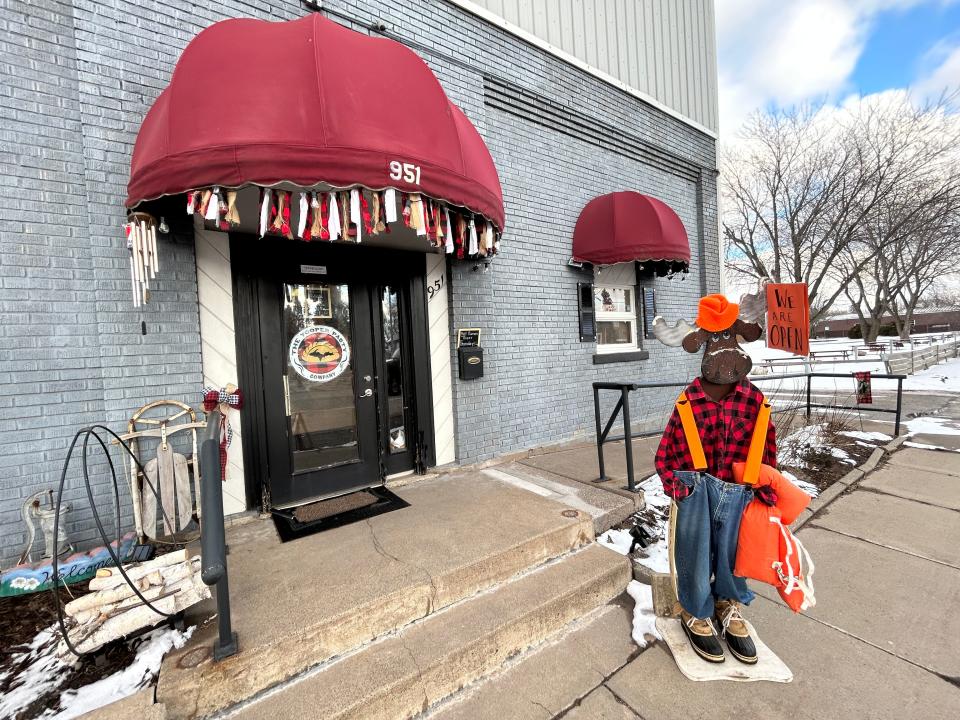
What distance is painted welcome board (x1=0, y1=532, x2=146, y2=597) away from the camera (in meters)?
2.68

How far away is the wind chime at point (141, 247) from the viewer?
2.96 metres

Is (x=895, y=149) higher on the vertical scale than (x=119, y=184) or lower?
higher

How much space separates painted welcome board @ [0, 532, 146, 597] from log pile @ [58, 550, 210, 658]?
0.42m

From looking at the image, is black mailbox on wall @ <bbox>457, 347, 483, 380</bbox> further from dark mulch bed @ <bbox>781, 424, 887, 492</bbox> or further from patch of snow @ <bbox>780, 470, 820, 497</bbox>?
dark mulch bed @ <bbox>781, 424, 887, 492</bbox>

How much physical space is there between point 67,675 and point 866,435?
28.4 feet

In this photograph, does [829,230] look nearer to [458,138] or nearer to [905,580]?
[905,580]

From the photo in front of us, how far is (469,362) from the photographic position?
473 centimetres

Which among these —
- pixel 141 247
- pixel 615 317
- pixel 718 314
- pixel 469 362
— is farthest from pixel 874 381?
pixel 141 247

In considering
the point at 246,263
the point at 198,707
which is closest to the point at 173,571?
the point at 198,707

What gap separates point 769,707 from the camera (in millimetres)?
2023

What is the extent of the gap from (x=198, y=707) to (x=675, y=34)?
9.71 m

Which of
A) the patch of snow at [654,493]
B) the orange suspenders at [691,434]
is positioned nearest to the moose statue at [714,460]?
the orange suspenders at [691,434]

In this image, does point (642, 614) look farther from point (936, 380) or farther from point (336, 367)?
point (936, 380)

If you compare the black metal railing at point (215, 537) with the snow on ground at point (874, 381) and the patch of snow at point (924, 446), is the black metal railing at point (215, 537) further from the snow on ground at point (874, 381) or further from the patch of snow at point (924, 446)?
the snow on ground at point (874, 381)
